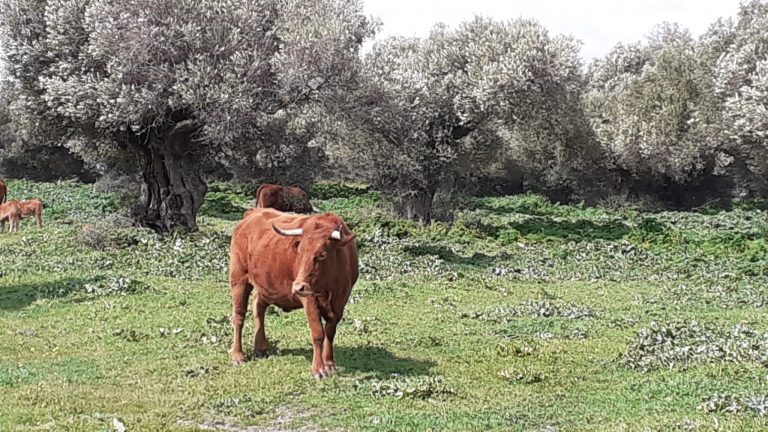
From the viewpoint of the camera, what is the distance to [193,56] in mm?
26906

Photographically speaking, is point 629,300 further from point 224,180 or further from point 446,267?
point 224,180

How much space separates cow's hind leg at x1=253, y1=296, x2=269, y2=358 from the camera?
43.1ft

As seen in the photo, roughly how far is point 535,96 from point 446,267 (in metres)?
12.6

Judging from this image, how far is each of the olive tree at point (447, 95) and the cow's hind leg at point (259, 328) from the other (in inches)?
737

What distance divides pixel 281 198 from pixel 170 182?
6733mm

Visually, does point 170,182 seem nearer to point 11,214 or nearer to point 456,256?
point 11,214

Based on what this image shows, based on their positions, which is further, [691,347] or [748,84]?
[748,84]

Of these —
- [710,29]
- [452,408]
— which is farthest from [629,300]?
[710,29]

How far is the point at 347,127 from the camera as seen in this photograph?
102 feet

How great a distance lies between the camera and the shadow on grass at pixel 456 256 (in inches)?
1050

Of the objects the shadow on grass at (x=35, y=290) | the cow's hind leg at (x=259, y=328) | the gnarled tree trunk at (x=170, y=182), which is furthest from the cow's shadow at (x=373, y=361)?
→ the gnarled tree trunk at (x=170, y=182)

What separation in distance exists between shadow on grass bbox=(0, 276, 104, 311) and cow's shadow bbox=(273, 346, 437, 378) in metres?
7.97

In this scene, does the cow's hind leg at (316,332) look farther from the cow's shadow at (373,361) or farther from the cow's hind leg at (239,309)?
the cow's hind leg at (239,309)

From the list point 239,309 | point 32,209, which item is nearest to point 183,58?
point 32,209
